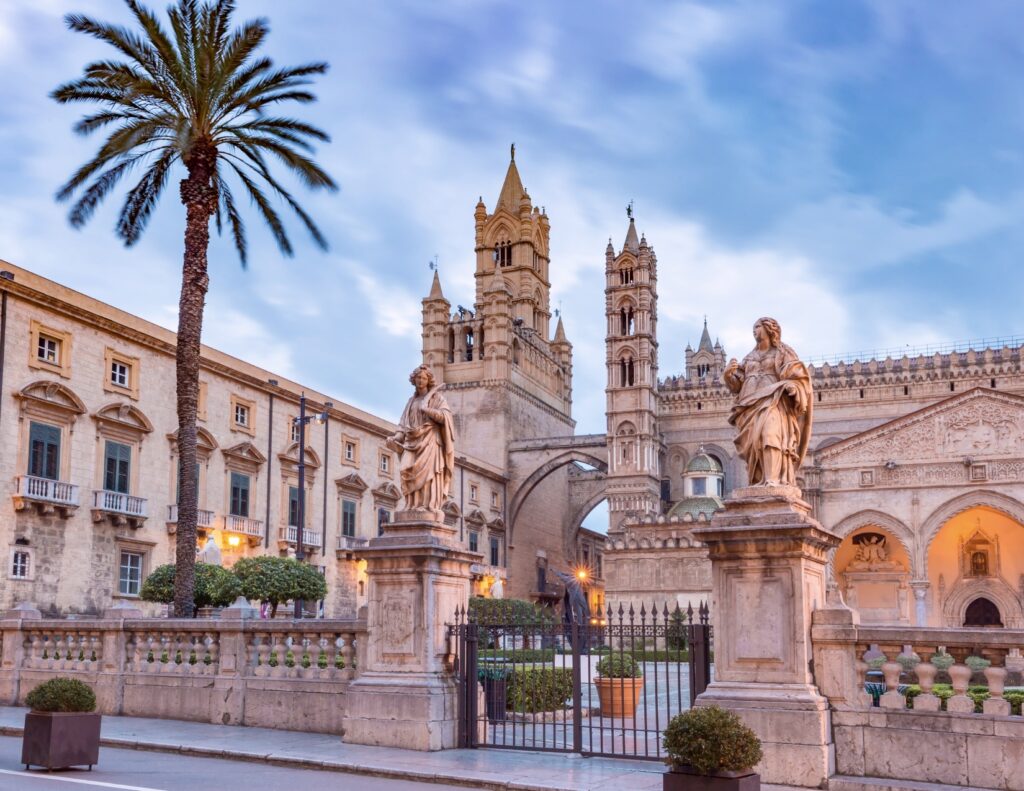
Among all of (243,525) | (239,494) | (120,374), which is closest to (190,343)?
(120,374)

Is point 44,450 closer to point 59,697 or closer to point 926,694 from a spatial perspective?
point 59,697

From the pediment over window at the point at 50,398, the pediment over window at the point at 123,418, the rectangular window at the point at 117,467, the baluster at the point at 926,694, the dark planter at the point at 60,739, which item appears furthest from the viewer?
the rectangular window at the point at 117,467

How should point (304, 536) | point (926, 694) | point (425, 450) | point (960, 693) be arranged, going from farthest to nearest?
point (304, 536), point (425, 450), point (926, 694), point (960, 693)

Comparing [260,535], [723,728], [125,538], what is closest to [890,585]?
[260,535]

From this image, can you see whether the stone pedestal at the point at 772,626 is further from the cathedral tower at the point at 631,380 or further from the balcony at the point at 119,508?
the cathedral tower at the point at 631,380

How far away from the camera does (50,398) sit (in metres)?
31.8

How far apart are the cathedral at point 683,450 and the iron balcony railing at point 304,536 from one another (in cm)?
1268

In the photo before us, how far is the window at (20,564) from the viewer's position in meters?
30.1

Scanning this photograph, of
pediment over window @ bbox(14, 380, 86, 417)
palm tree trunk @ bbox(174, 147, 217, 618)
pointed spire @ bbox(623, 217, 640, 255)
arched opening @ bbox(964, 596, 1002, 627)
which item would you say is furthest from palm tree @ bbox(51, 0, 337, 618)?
pointed spire @ bbox(623, 217, 640, 255)

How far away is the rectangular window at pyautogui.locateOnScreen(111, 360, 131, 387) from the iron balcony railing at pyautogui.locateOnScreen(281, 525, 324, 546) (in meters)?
9.26

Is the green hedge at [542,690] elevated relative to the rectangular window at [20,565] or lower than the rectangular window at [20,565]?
lower

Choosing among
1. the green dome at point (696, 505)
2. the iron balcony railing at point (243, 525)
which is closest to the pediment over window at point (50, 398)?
the iron balcony railing at point (243, 525)

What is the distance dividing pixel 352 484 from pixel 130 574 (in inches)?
564

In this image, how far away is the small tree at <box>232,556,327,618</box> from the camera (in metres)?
27.0
